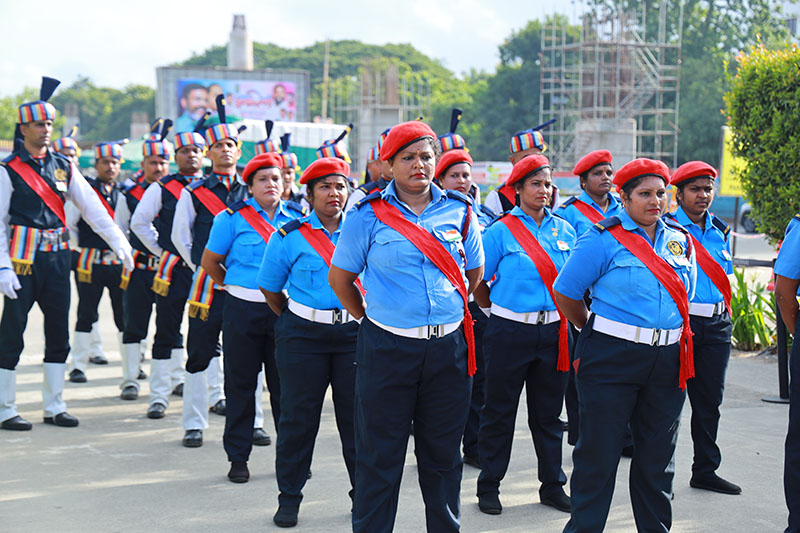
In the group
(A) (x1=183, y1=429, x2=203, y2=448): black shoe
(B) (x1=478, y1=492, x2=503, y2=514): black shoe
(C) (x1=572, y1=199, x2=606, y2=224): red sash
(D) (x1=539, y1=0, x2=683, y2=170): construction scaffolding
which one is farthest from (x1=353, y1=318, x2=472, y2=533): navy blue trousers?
(D) (x1=539, y1=0, x2=683, y2=170): construction scaffolding

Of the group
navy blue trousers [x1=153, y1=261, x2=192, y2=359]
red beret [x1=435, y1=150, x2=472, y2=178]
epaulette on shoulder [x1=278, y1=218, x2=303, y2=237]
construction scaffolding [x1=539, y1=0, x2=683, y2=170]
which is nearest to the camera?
epaulette on shoulder [x1=278, y1=218, x2=303, y2=237]

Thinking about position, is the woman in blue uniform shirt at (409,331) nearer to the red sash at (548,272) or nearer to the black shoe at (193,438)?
the red sash at (548,272)

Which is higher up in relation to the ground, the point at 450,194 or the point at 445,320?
the point at 450,194

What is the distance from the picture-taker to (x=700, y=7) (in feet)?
205

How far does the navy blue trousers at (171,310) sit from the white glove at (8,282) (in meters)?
1.19

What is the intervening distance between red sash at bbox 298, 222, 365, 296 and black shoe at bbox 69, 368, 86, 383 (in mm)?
4951

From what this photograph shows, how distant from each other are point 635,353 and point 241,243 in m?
2.90

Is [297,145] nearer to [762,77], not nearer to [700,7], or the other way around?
[762,77]

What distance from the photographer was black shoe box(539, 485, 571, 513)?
554cm

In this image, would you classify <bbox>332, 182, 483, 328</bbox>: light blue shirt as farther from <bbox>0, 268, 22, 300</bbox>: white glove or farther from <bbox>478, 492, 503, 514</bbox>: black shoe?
<bbox>0, 268, 22, 300</bbox>: white glove

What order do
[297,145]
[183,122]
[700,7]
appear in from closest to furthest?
1. [297,145]
2. [183,122]
3. [700,7]

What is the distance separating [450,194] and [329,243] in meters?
1.17

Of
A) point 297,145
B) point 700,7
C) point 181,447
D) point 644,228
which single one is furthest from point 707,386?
point 700,7

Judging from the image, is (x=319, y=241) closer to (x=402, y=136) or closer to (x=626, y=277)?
(x=402, y=136)
